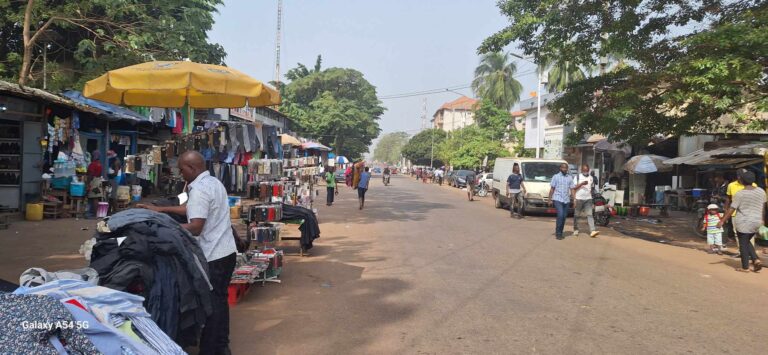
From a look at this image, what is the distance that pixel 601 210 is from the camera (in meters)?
15.5

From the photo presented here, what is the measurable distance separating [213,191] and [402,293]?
3211mm

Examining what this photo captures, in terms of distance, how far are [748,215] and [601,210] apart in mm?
6986

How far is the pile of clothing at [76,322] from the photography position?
98.6 inches

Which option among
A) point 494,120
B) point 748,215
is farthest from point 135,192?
point 494,120

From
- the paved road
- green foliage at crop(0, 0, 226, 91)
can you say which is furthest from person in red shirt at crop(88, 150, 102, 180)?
the paved road

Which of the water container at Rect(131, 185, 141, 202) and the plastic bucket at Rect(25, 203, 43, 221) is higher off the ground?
the water container at Rect(131, 185, 141, 202)

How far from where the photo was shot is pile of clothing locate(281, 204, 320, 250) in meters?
8.59

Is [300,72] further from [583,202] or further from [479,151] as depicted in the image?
[583,202]

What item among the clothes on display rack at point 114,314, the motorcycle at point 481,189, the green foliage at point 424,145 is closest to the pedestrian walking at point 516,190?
the motorcycle at point 481,189

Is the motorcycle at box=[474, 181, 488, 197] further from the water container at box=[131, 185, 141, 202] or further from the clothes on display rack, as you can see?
the clothes on display rack

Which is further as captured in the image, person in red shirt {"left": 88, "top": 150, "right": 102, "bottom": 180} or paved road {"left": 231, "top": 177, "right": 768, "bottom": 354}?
person in red shirt {"left": 88, "top": 150, "right": 102, "bottom": 180}

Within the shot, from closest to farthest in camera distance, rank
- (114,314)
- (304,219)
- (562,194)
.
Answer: (114,314) → (304,219) → (562,194)

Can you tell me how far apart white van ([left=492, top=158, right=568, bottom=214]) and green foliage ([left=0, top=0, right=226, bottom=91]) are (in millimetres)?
11638

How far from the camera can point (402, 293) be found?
21.9 ft
